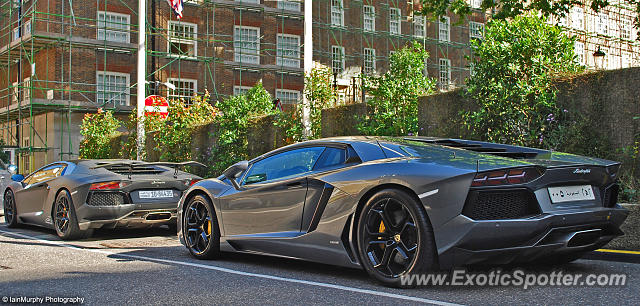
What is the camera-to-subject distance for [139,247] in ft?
28.6

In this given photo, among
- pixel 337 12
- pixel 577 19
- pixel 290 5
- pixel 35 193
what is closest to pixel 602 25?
pixel 577 19

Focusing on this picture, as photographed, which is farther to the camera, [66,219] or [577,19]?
[577,19]

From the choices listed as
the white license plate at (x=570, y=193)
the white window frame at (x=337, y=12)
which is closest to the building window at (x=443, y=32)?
the white window frame at (x=337, y=12)

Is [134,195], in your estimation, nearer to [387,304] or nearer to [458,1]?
[387,304]

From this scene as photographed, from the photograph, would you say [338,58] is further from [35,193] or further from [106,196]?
[106,196]

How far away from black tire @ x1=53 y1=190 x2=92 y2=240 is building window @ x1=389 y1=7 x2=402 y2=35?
3401 cm

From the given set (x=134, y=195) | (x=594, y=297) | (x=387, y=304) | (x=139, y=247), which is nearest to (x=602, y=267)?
(x=594, y=297)

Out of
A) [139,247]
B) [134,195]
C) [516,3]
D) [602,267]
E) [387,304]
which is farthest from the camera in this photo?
[516,3]

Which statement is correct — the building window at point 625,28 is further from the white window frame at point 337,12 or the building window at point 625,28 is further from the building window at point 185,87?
the building window at point 185,87

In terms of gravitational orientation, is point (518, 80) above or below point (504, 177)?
above

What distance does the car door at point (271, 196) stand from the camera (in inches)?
243

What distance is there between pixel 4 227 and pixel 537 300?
10450 mm

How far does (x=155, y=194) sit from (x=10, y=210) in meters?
3.80

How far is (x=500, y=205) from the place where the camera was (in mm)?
4809
